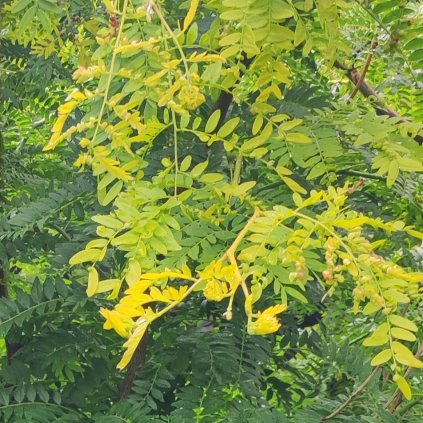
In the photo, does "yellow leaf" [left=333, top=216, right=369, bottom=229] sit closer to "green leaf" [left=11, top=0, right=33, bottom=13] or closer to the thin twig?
"green leaf" [left=11, top=0, right=33, bottom=13]

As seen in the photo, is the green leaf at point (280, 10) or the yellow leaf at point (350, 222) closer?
the yellow leaf at point (350, 222)

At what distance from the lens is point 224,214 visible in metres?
1.27

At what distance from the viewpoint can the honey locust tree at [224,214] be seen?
3.43 ft

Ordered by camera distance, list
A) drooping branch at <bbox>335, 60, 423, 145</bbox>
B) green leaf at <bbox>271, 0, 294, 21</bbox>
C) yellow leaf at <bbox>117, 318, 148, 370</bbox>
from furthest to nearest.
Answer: drooping branch at <bbox>335, 60, 423, 145</bbox> < green leaf at <bbox>271, 0, 294, 21</bbox> < yellow leaf at <bbox>117, 318, 148, 370</bbox>

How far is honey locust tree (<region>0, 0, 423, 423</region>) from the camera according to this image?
3.43 ft

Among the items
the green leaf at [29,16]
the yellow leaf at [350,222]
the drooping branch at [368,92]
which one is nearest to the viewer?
the yellow leaf at [350,222]

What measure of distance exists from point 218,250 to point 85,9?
675 mm

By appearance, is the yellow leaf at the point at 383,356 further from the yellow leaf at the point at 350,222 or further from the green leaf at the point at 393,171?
A: the green leaf at the point at 393,171

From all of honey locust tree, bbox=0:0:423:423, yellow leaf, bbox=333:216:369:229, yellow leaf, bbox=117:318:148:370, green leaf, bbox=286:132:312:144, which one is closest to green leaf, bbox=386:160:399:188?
honey locust tree, bbox=0:0:423:423

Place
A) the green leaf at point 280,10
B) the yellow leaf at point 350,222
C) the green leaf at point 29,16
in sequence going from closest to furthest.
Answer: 1. the yellow leaf at point 350,222
2. the green leaf at point 280,10
3. the green leaf at point 29,16

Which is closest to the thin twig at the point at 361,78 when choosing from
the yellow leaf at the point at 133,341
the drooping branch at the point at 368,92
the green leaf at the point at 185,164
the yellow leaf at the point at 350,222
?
the drooping branch at the point at 368,92

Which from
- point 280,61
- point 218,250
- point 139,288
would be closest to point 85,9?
point 280,61

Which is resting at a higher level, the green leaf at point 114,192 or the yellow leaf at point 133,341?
the yellow leaf at point 133,341

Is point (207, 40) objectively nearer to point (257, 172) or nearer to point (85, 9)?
point (257, 172)
